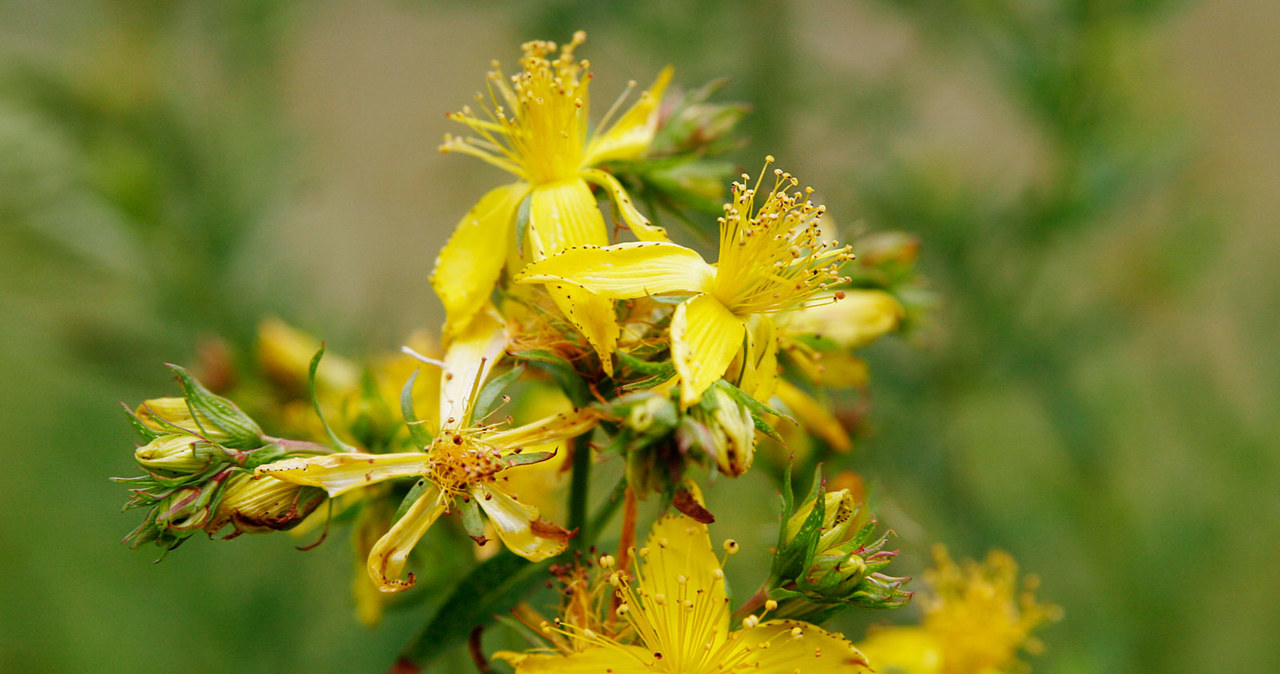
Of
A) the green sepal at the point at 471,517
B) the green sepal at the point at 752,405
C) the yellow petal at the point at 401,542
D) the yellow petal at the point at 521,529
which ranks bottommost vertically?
the yellow petal at the point at 401,542

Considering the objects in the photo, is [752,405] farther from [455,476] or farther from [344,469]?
[344,469]

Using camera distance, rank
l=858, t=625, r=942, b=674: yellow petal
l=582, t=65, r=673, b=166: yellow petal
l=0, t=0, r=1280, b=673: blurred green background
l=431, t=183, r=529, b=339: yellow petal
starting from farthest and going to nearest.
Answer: l=0, t=0, r=1280, b=673: blurred green background, l=858, t=625, r=942, b=674: yellow petal, l=582, t=65, r=673, b=166: yellow petal, l=431, t=183, r=529, b=339: yellow petal

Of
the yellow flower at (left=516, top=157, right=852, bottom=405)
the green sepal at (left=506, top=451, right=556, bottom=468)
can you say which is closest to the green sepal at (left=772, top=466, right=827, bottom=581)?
the yellow flower at (left=516, top=157, right=852, bottom=405)

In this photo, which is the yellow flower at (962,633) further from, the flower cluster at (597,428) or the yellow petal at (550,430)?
the yellow petal at (550,430)

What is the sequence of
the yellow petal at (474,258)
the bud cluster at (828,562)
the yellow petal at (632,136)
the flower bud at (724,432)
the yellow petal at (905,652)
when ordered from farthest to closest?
the yellow petal at (905,652), the yellow petal at (632,136), the yellow petal at (474,258), the bud cluster at (828,562), the flower bud at (724,432)

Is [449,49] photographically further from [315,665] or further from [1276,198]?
[1276,198]

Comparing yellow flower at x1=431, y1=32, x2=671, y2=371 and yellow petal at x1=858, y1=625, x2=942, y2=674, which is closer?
yellow flower at x1=431, y1=32, x2=671, y2=371

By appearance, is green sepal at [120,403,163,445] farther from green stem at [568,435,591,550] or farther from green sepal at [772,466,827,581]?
green sepal at [772,466,827,581]

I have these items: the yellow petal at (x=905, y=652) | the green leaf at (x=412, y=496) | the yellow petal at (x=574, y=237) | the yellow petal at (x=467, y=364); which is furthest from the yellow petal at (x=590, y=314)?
the yellow petal at (x=905, y=652)
